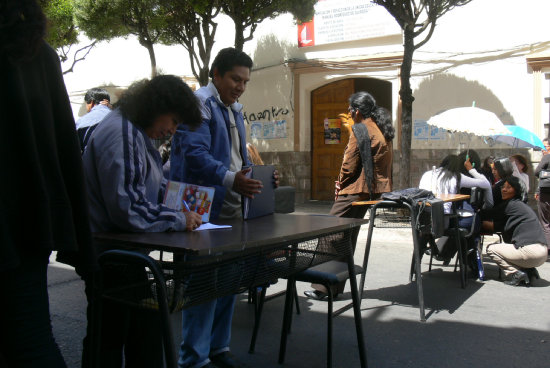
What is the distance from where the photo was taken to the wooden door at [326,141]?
14.6m

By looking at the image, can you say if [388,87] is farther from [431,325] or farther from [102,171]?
[102,171]

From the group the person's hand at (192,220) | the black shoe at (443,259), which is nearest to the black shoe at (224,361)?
the person's hand at (192,220)

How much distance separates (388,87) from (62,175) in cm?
1453

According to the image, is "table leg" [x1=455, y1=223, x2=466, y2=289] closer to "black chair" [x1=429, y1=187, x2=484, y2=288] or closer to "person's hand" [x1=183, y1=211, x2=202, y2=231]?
"black chair" [x1=429, y1=187, x2=484, y2=288]

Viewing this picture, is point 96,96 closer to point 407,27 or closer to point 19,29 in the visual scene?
point 19,29

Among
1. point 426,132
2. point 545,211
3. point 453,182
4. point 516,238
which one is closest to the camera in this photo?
point 516,238

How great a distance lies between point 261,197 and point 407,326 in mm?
1947

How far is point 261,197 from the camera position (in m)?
3.43

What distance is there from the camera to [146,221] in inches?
102

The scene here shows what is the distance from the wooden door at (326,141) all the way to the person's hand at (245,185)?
11466 millimetres

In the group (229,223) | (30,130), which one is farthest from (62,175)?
(229,223)

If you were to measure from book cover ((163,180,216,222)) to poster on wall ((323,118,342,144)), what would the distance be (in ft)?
38.8

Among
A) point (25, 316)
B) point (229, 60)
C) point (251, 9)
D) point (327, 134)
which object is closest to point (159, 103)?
point (229, 60)

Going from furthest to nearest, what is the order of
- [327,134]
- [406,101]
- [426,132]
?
1. [327,134]
2. [426,132]
3. [406,101]
